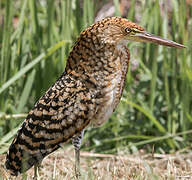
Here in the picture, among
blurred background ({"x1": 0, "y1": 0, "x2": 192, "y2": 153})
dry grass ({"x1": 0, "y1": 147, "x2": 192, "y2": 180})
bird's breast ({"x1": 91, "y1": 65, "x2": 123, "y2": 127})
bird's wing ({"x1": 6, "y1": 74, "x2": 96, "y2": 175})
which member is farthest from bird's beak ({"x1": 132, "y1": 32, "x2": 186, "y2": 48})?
blurred background ({"x1": 0, "y1": 0, "x2": 192, "y2": 153})

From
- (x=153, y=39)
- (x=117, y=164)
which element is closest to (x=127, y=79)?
(x=117, y=164)

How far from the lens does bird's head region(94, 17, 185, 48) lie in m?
3.21

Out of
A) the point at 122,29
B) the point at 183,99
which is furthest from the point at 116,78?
the point at 183,99

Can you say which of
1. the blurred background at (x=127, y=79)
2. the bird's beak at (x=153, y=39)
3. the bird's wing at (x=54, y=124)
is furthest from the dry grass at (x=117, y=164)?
the bird's beak at (x=153, y=39)

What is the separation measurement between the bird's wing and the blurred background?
0.97 meters

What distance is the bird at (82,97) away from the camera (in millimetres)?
3186

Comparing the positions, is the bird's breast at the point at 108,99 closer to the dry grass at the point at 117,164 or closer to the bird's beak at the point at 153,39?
the bird's beak at the point at 153,39

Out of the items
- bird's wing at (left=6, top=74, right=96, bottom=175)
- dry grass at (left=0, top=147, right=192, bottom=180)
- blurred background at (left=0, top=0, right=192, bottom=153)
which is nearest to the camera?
bird's wing at (left=6, top=74, right=96, bottom=175)

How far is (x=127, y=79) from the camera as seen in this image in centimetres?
444

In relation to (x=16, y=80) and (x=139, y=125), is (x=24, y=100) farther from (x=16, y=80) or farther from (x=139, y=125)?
(x=139, y=125)

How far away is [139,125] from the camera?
457 centimetres

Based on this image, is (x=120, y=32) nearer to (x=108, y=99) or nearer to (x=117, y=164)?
(x=108, y=99)

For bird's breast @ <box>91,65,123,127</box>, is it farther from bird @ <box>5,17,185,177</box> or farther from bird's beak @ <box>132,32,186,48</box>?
bird's beak @ <box>132,32,186,48</box>

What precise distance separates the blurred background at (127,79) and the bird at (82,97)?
0.93 metres
